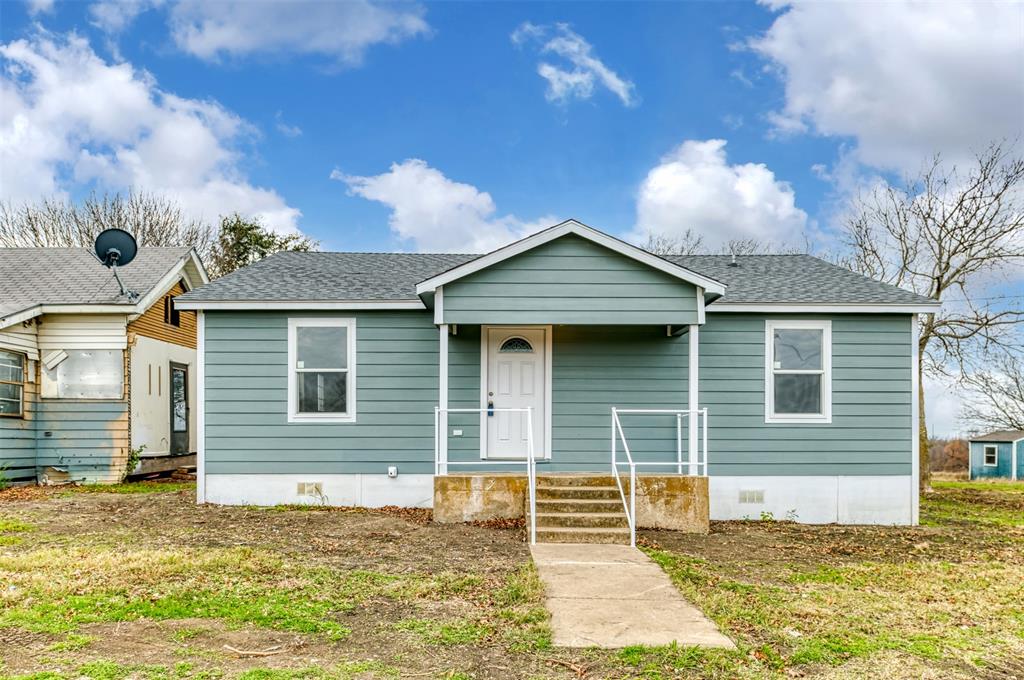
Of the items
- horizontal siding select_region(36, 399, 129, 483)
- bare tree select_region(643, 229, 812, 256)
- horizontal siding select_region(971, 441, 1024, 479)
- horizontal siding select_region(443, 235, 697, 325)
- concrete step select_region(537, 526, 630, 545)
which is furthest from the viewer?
bare tree select_region(643, 229, 812, 256)

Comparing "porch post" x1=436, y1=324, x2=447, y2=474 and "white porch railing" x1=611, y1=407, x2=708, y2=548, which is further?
"porch post" x1=436, y1=324, x2=447, y2=474

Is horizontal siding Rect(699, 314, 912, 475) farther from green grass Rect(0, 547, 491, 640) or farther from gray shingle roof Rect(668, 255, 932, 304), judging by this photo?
green grass Rect(0, 547, 491, 640)

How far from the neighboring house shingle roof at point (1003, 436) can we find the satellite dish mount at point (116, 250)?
28903mm

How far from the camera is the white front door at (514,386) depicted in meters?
10.5

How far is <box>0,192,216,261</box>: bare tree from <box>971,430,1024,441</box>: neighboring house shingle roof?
3070 centimetres

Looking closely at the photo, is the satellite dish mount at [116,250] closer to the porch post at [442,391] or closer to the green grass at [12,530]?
the green grass at [12,530]

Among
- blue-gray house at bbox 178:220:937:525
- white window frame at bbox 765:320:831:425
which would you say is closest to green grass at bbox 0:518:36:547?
blue-gray house at bbox 178:220:937:525

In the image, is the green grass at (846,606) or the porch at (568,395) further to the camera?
the porch at (568,395)

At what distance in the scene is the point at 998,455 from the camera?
28250 mm

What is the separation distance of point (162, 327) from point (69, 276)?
6.48ft

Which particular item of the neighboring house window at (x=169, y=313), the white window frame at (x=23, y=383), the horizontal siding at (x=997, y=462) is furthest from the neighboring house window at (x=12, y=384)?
the horizontal siding at (x=997, y=462)

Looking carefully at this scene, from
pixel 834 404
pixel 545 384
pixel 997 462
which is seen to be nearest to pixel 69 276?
pixel 545 384

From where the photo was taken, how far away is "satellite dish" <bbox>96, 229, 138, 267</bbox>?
13.9m

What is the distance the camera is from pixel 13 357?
13195 millimetres
